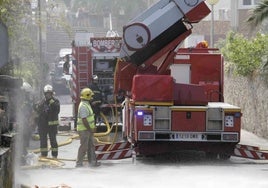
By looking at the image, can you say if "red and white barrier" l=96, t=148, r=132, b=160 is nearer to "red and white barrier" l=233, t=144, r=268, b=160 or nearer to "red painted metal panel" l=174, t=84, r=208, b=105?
"red painted metal panel" l=174, t=84, r=208, b=105

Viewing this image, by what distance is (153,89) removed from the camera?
15.9m

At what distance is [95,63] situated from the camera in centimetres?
2647

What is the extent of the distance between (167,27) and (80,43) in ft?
37.5

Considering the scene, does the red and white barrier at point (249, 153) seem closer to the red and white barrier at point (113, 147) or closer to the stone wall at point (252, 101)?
the red and white barrier at point (113, 147)

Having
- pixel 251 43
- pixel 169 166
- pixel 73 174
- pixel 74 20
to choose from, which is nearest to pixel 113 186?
pixel 73 174

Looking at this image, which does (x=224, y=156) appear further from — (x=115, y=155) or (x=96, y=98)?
(x=96, y=98)

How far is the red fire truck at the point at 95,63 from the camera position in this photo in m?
26.3

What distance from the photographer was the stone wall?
950 inches

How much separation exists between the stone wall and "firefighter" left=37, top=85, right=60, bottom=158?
315 inches

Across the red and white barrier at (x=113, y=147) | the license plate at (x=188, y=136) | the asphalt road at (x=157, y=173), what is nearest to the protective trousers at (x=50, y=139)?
the asphalt road at (x=157, y=173)

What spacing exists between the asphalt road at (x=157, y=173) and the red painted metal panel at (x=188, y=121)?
786 millimetres

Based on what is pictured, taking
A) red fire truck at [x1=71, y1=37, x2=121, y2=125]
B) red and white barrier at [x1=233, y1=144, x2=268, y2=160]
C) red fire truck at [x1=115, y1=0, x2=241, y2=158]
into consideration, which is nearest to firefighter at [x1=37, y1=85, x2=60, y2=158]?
red fire truck at [x1=115, y1=0, x2=241, y2=158]

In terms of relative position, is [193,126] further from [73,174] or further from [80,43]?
[80,43]

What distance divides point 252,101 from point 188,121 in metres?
10.3
